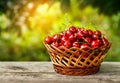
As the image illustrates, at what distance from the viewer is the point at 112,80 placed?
1993 millimetres

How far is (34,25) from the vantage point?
4.17 m


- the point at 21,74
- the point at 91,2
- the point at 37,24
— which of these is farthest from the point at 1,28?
the point at 21,74

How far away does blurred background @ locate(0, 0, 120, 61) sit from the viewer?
3.52 metres

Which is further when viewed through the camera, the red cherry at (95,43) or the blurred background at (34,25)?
the blurred background at (34,25)

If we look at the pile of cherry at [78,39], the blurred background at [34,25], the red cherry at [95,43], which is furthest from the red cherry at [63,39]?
the blurred background at [34,25]

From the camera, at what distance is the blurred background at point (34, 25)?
3523 mm

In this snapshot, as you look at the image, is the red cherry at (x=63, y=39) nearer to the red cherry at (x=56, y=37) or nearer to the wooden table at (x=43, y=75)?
the red cherry at (x=56, y=37)

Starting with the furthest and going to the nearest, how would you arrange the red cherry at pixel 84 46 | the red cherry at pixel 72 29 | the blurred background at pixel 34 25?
the blurred background at pixel 34 25 < the red cherry at pixel 72 29 < the red cherry at pixel 84 46

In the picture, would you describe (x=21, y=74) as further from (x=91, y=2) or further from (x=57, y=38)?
(x=91, y=2)

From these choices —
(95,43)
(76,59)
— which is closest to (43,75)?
(76,59)

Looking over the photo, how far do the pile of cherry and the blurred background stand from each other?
1.30 meters

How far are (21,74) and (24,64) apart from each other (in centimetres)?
24

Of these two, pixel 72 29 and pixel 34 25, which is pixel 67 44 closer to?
pixel 72 29

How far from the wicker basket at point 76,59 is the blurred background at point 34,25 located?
137 centimetres
